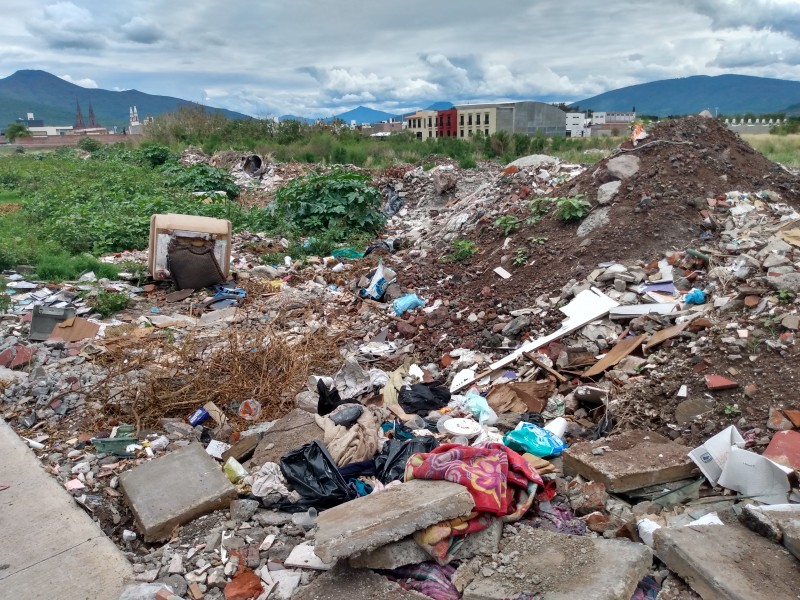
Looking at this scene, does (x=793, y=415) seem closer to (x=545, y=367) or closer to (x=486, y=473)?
(x=545, y=367)

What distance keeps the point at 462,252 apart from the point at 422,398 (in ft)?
11.1

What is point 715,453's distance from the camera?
3.13 m

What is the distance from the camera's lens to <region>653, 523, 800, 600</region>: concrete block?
2.20 m

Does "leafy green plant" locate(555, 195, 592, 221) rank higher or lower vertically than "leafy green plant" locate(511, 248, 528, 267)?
higher

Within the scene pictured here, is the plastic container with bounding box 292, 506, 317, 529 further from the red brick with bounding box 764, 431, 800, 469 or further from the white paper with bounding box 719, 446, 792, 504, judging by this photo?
the red brick with bounding box 764, 431, 800, 469

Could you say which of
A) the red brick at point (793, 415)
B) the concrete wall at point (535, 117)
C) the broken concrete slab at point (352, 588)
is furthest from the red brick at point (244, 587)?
the concrete wall at point (535, 117)

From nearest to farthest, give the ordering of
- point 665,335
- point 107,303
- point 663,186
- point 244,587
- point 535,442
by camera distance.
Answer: point 244,587 → point 535,442 → point 665,335 → point 107,303 → point 663,186

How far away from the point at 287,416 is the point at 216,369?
0.98 meters

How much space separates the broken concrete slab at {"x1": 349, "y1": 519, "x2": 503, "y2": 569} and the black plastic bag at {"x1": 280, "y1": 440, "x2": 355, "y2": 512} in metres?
0.70

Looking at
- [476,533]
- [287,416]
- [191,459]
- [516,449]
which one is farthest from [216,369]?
[476,533]

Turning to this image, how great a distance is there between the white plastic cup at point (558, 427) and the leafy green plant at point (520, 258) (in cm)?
291

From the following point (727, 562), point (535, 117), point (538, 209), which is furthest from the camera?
point (535, 117)

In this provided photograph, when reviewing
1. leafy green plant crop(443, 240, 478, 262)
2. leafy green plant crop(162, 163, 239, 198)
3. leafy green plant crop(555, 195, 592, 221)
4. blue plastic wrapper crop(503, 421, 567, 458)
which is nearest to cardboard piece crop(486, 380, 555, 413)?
blue plastic wrapper crop(503, 421, 567, 458)

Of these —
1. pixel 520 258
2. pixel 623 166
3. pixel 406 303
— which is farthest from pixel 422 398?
pixel 623 166
